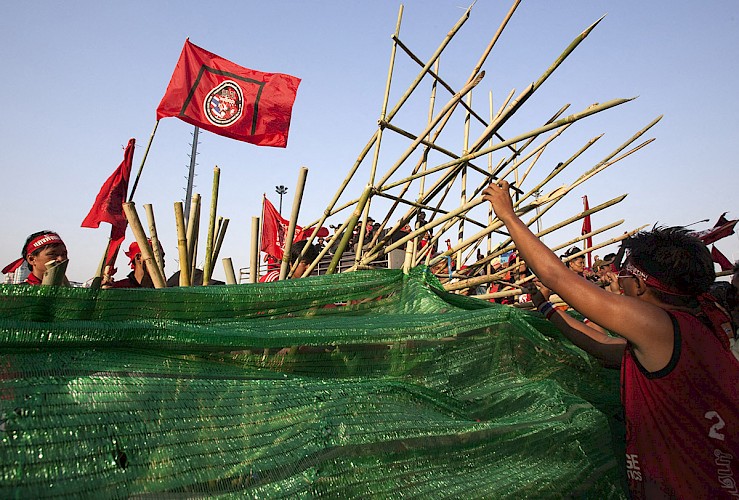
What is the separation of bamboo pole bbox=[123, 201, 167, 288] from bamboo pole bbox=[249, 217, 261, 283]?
2.78 ft

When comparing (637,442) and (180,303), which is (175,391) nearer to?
(180,303)

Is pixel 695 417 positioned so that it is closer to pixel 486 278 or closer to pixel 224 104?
pixel 486 278

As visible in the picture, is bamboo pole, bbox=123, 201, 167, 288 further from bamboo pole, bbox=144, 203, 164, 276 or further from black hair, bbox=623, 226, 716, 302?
black hair, bbox=623, 226, 716, 302

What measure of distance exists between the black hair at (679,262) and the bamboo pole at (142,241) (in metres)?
2.18

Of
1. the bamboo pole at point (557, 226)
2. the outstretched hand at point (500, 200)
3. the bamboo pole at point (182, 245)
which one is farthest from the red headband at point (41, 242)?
the outstretched hand at point (500, 200)

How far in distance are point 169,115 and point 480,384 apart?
14.4ft

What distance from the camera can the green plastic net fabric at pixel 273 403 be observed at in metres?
0.89

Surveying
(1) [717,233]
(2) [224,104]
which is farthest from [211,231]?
(1) [717,233]

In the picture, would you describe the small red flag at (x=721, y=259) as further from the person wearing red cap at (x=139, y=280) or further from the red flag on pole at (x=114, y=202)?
the red flag on pole at (x=114, y=202)

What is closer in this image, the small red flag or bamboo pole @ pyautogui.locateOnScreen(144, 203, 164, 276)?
bamboo pole @ pyautogui.locateOnScreen(144, 203, 164, 276)

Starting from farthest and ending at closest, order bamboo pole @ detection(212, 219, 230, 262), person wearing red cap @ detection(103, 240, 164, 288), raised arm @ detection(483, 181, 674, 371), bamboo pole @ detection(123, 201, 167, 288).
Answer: bamboo pole @ detection(212, 219, 230, 262) → person wearing red cap @ detection(103, 240, 164, 288) → bamboo pole @ detection(123, 201, 167, 288) → raised arm @ detection(483, 181, 674, 371)

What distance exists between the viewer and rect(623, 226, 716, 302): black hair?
163cm

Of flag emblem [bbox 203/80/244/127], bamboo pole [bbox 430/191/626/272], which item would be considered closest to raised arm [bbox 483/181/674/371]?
bamboo pole [bbox 430/191/626/272]

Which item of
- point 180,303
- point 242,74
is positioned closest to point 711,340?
point 180,303
